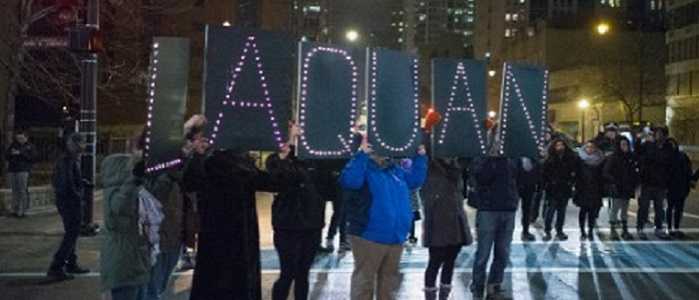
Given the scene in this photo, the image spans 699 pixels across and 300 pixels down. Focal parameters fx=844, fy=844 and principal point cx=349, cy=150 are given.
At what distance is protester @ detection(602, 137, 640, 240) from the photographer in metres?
13.8

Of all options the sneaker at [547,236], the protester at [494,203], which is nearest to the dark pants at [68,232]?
the protester at [494,203]

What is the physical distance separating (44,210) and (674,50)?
64272mm

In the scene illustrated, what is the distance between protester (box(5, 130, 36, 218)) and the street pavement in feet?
7.07

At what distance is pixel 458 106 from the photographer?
24.6 feet

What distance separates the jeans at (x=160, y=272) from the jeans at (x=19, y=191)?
31.9 ft

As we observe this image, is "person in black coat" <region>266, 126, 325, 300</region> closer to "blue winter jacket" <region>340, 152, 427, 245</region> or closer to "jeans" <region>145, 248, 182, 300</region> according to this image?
"blue winter jacket" <region>340, 152, 427, 245</region>

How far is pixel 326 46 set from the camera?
6.42m

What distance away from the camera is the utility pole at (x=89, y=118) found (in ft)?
44.8

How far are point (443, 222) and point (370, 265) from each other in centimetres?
148

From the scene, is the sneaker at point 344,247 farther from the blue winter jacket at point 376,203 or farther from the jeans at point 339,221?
the blue winter jacket at point 376,203

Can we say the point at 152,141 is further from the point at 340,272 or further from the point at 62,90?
the point at 62,90

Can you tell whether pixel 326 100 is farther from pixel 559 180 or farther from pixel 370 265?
pixel 559 180

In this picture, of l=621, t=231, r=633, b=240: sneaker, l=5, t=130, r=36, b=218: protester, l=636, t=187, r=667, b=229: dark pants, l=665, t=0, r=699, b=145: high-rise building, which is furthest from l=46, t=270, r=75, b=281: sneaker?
l=665, t=0, r=699, b=145: high-rise building

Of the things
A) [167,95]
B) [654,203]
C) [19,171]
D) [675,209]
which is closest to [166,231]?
[167,95]
